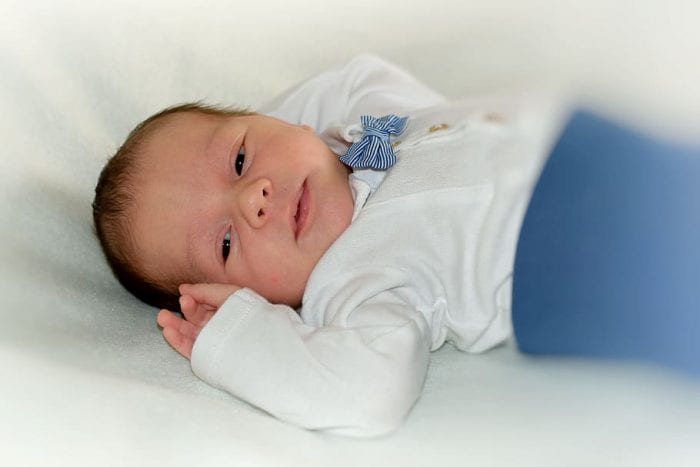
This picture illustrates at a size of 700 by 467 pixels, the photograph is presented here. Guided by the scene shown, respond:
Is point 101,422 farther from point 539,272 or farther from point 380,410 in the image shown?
point 539,272

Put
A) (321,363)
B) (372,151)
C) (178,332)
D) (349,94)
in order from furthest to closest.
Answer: (349,94) → (372,151) → (178,332) → (321,363)

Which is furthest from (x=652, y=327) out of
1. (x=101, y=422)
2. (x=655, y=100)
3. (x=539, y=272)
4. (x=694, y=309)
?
(x=101, y=422)

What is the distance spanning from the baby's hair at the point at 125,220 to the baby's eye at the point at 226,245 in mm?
84

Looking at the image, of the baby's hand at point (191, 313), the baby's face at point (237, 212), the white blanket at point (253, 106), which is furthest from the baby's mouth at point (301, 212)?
the white blanket at point (253, 106)

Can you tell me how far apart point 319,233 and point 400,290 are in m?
0.15

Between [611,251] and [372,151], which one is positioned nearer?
[611,251]

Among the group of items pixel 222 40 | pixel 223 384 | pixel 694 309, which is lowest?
pixel 223 384

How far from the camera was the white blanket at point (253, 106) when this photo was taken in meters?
1.07

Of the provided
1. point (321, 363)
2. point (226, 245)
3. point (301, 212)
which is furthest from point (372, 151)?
point (321, 363)

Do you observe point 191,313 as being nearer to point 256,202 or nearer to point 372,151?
point 256,202

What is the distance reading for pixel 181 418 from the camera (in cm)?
110

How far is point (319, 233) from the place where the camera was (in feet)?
4.30

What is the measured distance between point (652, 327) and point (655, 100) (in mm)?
320

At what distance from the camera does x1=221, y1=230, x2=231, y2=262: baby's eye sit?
1.32m
